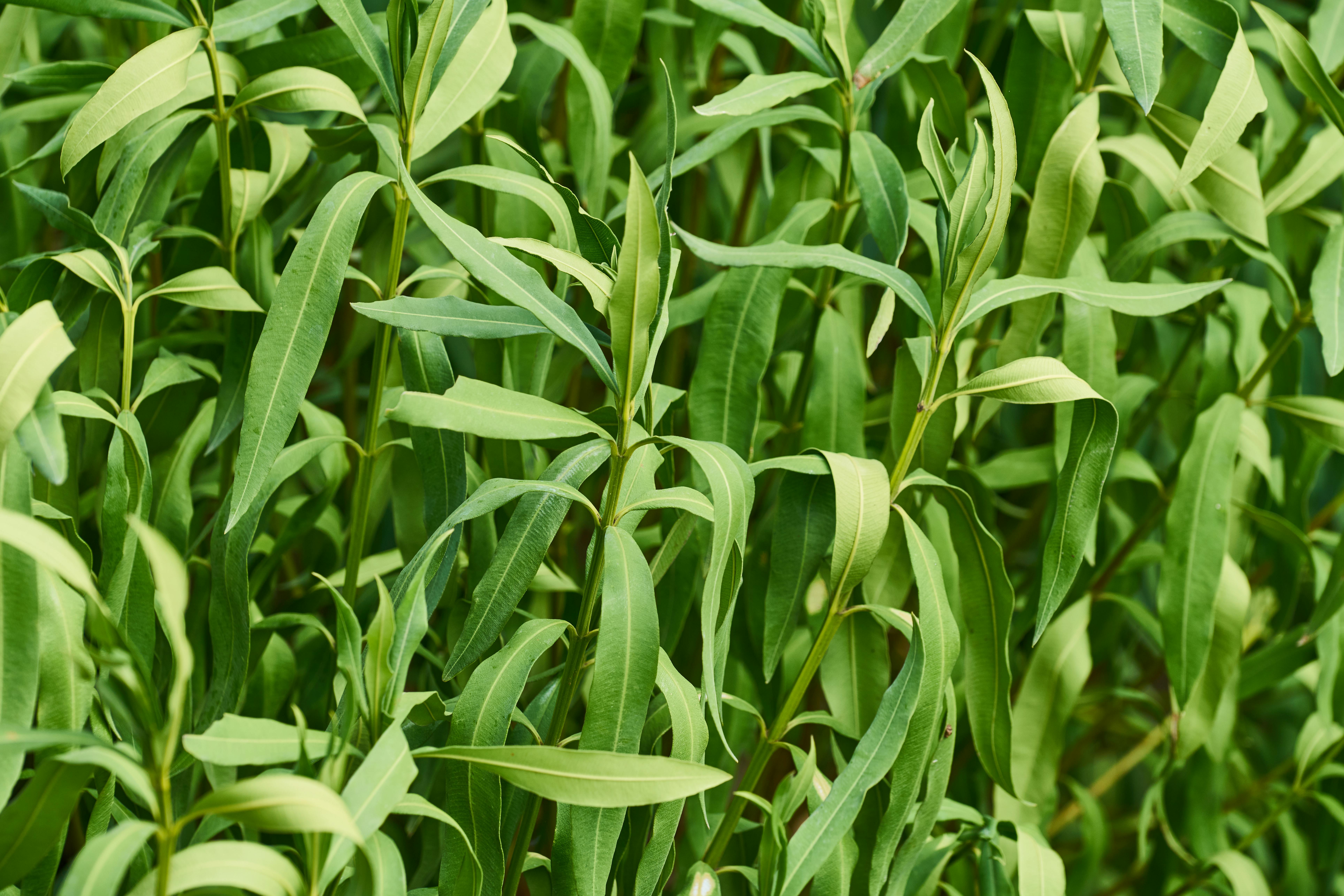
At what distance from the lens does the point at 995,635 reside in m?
0.49

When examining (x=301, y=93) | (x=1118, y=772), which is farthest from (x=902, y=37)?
(x=1118, y=772)

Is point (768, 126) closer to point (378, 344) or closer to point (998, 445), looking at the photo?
point (378, 344)

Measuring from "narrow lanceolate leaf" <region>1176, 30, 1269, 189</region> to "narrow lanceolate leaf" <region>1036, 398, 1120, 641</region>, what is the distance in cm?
10

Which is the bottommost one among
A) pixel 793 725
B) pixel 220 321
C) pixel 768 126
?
pixel 793 725

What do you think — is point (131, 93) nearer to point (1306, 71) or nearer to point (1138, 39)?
point (1138, 39)

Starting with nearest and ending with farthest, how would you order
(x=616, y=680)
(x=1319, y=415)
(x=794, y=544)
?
(x=616, y=680)
(x=794, y=544)
(x=1319, y=415)

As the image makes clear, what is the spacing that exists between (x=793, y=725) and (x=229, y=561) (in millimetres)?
249

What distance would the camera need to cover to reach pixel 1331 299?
538mm

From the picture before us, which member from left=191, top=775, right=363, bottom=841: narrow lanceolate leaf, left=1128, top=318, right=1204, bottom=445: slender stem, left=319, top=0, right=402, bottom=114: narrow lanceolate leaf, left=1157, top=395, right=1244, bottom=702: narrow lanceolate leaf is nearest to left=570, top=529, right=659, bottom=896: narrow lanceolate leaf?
left=191, top=775, right=363, bottom=841: narrow lanceolate leaf

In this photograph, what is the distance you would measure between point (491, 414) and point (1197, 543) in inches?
15.3

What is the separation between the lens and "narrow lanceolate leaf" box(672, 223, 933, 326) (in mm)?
442

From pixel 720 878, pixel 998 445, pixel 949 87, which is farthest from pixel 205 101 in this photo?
pixel 998 445

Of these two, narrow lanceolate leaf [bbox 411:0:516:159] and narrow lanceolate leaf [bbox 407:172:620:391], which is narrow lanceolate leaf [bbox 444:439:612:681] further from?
narrow lanceolate leaf [bbox 411:0:516:159]

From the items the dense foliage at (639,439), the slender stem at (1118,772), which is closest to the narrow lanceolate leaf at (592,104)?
the dense foliage at (639,439)
